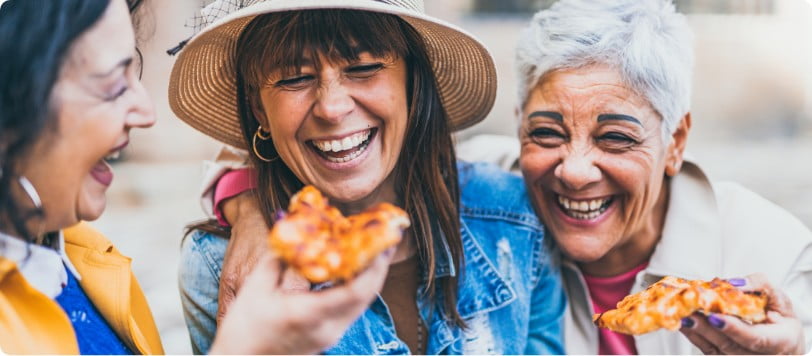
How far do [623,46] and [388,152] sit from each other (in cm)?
82

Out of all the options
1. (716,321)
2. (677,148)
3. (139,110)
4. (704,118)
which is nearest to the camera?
(139,110)

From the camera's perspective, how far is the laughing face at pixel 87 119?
161cm

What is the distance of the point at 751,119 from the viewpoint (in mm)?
8914

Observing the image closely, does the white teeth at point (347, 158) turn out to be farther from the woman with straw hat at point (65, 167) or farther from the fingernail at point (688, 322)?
the fingernail at point (688, 322)

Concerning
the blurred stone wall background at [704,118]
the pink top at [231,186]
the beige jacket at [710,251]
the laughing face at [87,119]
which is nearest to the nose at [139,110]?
the laughing face at [87,119]

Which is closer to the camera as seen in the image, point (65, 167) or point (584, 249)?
Answer: point (65, 167)

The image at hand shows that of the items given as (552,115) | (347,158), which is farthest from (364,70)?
(552,115)

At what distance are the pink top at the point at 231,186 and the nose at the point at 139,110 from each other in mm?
684

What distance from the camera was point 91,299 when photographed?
1936 millimetres

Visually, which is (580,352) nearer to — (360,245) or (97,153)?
(360,245)

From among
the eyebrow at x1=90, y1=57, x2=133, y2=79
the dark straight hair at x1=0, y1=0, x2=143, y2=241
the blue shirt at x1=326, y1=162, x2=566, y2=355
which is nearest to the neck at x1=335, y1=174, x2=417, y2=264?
the blue shirt at x1=326, y1=162, x2=566, y2=355

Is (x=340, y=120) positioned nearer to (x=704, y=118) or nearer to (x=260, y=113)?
(x=260, y=113)

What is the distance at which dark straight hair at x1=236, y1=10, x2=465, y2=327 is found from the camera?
6.88 ft

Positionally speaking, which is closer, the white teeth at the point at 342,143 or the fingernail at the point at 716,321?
the fingernail at the point at 716,321
